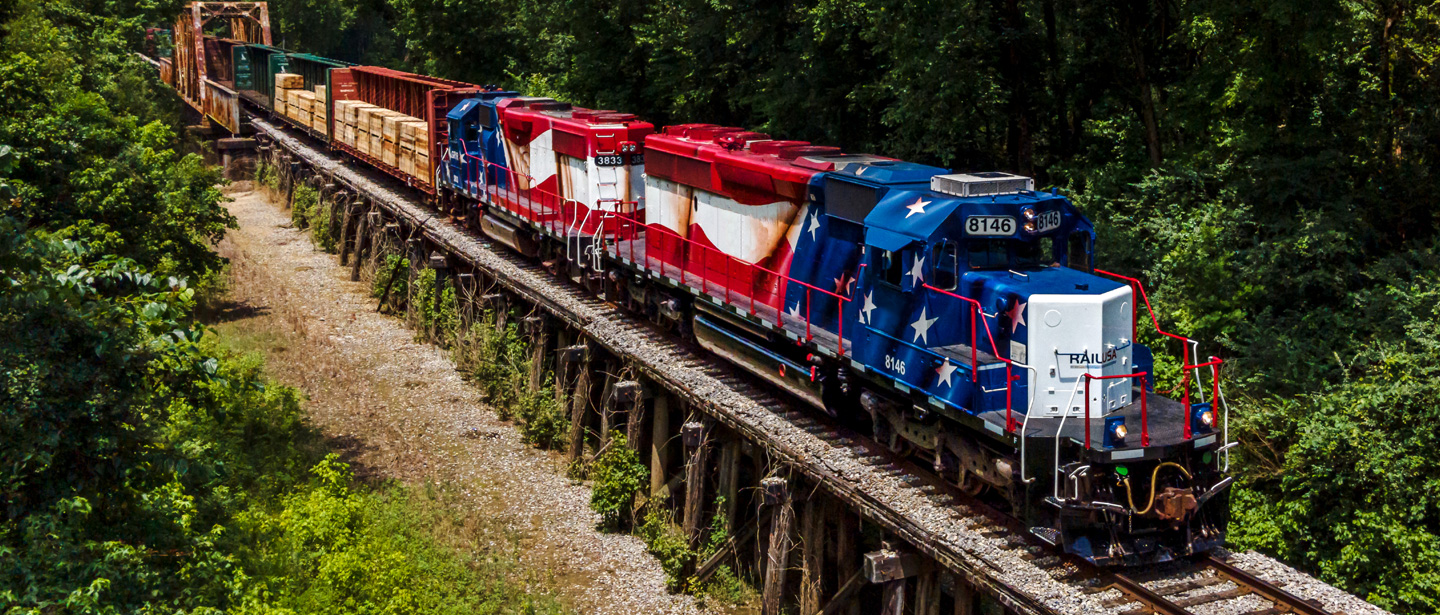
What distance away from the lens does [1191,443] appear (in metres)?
11.0

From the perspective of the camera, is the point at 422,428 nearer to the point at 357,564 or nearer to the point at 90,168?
the point at 90,168

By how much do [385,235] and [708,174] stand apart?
16.2 meters

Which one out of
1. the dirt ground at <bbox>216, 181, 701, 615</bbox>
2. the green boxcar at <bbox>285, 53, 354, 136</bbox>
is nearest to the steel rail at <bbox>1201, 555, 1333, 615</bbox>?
the dirt ground at <bbox>216, 181, 701, 615</bbox>

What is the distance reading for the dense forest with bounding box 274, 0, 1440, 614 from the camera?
13.7 metres

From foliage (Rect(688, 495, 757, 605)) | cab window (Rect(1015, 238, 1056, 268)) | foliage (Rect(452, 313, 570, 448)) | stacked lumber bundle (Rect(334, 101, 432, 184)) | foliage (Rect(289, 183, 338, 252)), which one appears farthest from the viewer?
foliage (Rect(289, 183, 338, 252))

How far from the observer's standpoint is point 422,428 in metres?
22.4

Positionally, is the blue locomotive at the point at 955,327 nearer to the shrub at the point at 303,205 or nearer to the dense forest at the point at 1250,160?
the dense forest at the point at 1250,160

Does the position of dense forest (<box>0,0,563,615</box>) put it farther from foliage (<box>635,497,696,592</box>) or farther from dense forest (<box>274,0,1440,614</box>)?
dense forest (<box>274,0,1440,614</box>)

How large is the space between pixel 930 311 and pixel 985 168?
1408 cm

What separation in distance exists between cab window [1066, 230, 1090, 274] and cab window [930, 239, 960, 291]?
156cm

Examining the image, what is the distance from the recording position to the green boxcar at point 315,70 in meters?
39.0

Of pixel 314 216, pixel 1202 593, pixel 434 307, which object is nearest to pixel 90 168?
pixel 434 307

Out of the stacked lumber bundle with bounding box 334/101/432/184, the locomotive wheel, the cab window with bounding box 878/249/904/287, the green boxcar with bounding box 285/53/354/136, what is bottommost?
the locomotive wheel

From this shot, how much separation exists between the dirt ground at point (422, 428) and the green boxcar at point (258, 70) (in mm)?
16118
